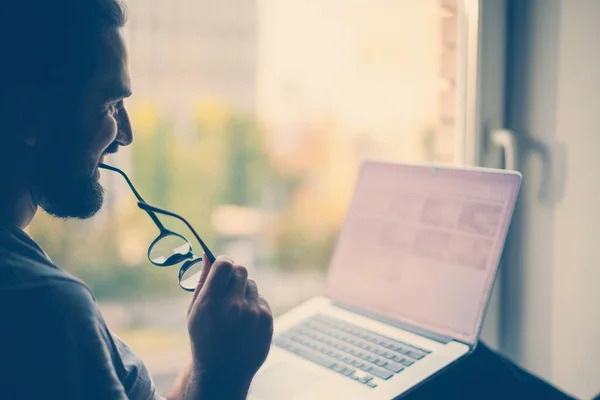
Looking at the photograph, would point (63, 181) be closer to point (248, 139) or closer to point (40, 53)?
point (40, 53)

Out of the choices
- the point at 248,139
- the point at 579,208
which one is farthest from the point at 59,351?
the point at 248,139

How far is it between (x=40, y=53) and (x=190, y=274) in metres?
0.33

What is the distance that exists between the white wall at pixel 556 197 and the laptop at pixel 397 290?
0.28 metres

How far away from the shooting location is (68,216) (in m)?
0.78

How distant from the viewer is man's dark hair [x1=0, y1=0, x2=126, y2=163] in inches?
26.5

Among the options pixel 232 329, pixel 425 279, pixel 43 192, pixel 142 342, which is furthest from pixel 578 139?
pixel 142 342

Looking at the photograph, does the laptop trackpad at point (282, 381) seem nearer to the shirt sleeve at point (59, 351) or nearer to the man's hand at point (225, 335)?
the man's hand at point (225, 335)

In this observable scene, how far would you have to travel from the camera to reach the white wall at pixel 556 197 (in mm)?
1086

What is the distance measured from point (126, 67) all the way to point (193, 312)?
31 centimetres

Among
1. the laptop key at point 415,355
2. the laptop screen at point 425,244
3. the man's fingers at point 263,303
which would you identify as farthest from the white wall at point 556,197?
the man's fingers at point 263,303

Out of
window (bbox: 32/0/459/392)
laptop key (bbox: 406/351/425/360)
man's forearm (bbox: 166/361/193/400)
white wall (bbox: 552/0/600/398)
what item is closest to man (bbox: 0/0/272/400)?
man's forearm (bbox: 166/361/193/400)

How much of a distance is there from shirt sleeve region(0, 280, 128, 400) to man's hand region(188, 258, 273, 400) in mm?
140

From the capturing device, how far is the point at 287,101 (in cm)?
188

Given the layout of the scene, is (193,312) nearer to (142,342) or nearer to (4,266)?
(4,266)
